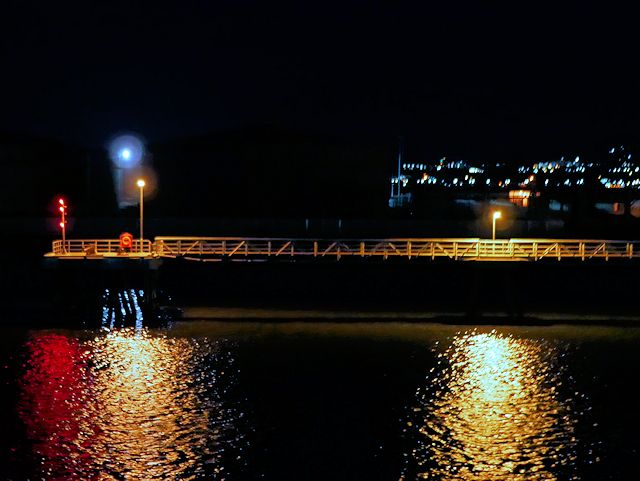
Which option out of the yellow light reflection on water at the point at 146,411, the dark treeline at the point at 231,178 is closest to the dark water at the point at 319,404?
the yellow light reflection on water at the point at 146,411

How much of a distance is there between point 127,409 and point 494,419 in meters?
12.0

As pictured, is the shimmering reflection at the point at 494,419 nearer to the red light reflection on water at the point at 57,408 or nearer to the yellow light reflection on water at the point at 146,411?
the yellow light reflection on water at the point at 146,411

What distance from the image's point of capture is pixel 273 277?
4816 cm

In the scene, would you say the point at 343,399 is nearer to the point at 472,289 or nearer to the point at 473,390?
the point at 473,390

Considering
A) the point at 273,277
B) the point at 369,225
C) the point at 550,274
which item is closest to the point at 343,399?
the point at 273,277

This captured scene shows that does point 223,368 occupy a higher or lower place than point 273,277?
lower

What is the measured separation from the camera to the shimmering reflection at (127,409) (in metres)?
19.2

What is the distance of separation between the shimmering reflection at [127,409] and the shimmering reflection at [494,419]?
20.2 feet

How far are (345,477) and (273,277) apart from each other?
98.6ft

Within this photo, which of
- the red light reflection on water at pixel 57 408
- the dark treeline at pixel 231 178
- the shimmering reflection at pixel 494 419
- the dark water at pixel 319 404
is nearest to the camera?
the shimmering reflection at pixel 494 419

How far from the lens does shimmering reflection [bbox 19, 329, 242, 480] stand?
1919cm

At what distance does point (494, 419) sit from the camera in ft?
73.4

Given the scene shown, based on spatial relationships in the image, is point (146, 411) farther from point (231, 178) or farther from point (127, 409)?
point (231, 178)

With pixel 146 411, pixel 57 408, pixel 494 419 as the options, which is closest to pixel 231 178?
pixel 57 408
